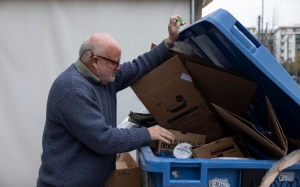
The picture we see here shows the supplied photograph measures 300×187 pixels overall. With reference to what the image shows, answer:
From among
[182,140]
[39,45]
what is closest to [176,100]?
[182,140]

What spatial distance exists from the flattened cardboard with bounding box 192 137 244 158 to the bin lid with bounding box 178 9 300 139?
1.20ft

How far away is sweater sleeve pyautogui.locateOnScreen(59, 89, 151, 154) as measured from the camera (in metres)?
1.92

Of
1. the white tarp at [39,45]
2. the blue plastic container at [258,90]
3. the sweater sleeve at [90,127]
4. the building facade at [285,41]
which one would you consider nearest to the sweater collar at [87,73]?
the sweater sleeve at [90,127]

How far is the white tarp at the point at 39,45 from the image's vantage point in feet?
13.0

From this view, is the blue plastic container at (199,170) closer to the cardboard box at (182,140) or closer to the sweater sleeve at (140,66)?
the cardboard box at (182,140)

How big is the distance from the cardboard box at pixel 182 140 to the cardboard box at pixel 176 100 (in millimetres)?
95

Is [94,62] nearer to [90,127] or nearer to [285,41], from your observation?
[90,127]

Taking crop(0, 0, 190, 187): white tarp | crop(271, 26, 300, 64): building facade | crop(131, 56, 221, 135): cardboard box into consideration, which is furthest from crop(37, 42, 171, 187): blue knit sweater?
crop(271, 26, 300, 64): building facade

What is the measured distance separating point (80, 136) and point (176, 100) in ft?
2.51

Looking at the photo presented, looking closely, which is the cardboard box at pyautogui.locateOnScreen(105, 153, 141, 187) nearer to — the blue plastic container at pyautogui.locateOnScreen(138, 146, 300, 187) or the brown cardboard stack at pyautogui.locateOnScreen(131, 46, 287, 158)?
the brown cardboard stack at pyautogui.locateOnScreen(131, 46, 287, 158)

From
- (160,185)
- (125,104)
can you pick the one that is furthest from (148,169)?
(125,104)

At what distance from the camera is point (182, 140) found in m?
2.34

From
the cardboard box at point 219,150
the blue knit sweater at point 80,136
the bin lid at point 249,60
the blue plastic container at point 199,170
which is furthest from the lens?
the cardboard box at point 219,150

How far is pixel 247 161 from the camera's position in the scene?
1.76 metres
